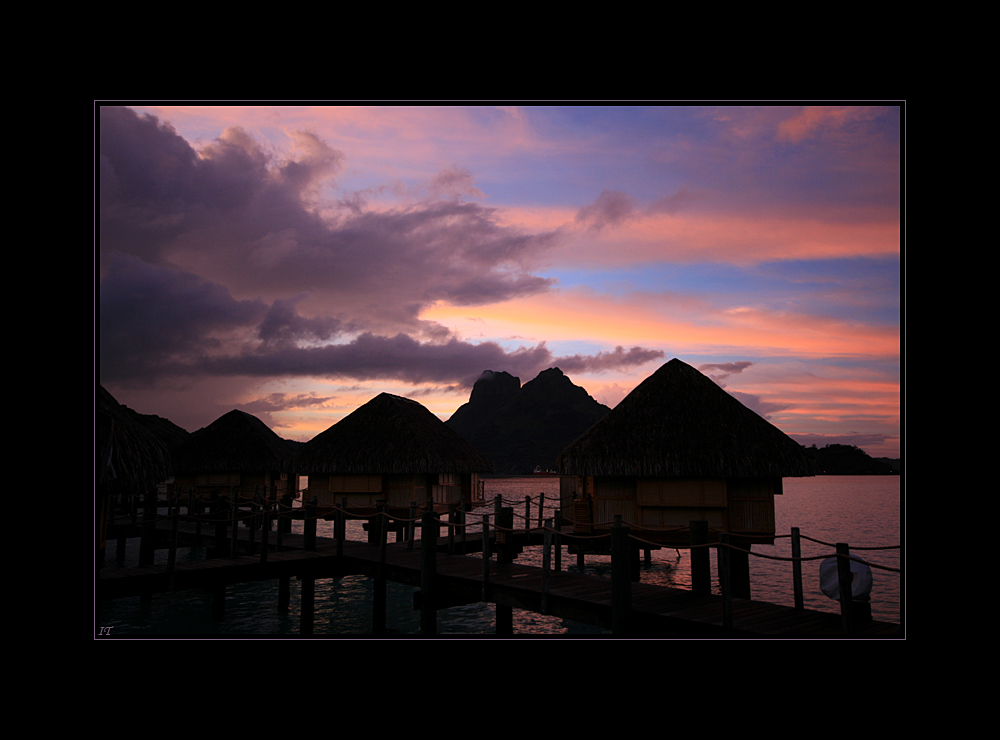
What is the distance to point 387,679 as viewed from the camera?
6.08 metres

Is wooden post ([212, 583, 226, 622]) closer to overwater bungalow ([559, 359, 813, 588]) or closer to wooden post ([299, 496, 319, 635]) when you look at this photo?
wooden post ([299, 496, 319, 635])

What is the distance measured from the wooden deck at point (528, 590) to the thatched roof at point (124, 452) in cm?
176

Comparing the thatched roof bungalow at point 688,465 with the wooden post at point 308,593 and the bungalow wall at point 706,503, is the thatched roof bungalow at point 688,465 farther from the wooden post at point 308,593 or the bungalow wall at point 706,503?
the wooden post at point 308,593

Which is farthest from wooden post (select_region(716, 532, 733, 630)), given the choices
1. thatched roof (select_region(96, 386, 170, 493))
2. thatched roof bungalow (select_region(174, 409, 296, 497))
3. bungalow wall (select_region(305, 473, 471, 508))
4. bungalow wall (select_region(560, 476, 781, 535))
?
thatched roof bungalow (select_region(174, 409, 296, 497))

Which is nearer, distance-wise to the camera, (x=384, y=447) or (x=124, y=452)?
(x=124, y=452)

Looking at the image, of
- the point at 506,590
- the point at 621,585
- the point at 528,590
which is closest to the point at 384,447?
the point at 506,590

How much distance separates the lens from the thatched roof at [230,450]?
2830 centimetres

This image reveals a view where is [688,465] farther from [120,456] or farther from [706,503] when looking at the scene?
[120,456]

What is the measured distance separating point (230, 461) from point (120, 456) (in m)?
17.9

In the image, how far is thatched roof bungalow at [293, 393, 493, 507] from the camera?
21.8 m

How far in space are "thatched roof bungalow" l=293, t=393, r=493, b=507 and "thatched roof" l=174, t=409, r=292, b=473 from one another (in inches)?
212

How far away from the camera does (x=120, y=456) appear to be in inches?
449
